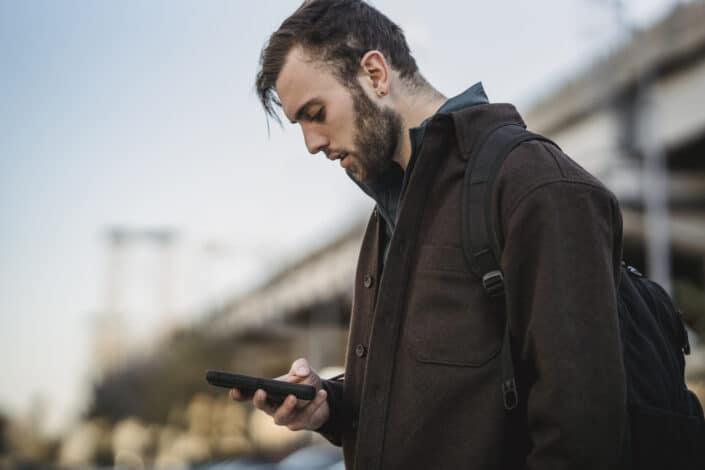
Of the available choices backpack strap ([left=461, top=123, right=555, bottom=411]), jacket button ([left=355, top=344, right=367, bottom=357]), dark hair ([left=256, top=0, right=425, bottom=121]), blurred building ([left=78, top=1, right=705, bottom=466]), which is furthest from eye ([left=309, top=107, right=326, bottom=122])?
blurred building ([left=78, top=1, right=705, bottom=466])

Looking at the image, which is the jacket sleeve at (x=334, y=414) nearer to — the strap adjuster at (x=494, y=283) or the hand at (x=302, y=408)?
the hand at (x=302, y=408)

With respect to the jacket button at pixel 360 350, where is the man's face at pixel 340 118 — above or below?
above

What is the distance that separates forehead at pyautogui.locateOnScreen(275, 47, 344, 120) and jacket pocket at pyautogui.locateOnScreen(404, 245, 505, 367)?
0.64 meters

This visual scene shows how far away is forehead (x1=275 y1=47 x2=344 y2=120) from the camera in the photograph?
2.69 meters

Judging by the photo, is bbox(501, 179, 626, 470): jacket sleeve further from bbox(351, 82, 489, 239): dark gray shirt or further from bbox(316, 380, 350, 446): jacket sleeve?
bbox(316, 380, 350, 446): jacket sleeve

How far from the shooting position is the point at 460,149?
7.78ft

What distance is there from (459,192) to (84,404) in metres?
71.2

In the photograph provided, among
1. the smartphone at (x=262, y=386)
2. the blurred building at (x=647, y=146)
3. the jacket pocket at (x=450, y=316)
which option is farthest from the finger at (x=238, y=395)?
the blurred building at (x=647, y=146)

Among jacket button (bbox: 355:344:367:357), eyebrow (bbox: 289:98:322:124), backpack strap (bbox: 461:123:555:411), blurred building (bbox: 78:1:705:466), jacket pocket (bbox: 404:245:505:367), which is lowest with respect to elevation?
jacket button (bbox: 355:344:367:357)

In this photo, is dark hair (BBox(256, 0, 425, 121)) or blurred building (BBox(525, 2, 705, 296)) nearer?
dark hair (BBox(256, 0, 425, 121))

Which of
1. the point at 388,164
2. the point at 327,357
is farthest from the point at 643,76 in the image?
the point at 327,357

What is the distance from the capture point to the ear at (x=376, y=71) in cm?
268

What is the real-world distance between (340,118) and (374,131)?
107 millimetres

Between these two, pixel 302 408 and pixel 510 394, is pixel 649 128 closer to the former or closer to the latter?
pixel 302 408
